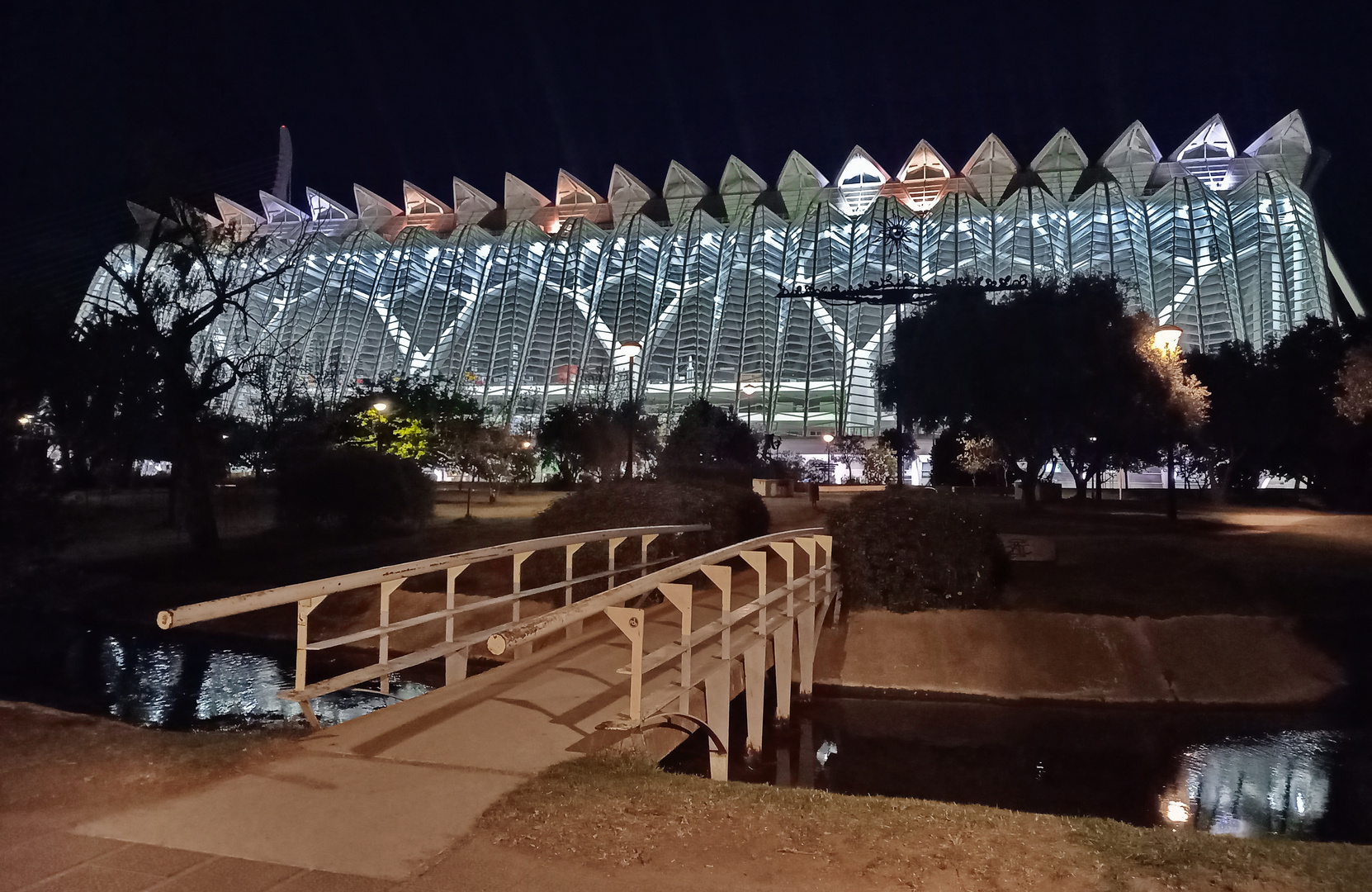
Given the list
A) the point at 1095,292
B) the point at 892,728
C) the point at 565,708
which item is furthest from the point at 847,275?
the point at 565,708

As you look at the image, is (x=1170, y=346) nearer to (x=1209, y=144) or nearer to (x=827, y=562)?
(x=827, y=562)

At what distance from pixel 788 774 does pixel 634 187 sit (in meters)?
83.6

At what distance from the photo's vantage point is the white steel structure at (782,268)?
64.2m


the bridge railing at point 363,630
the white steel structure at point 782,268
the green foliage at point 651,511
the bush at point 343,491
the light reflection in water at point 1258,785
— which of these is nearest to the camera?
the bridge railing at point 363,630

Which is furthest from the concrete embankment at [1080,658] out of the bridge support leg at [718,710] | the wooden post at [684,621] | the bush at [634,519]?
the wooden post at [684,621]

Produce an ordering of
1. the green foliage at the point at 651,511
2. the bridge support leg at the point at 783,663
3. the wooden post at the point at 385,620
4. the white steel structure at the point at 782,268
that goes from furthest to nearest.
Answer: the white steel structure at the point at 782,268
the green foliage at the point at 651,511
the bridge support leg at the point at 783,663
the wooden post at the point at 385,620

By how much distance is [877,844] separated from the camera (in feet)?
14.8

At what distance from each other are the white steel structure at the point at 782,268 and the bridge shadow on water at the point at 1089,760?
46401 mm

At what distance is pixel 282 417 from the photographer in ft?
96.3

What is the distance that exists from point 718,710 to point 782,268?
6585 cm

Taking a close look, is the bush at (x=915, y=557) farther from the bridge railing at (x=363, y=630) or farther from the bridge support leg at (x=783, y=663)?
the bridge railing at (x=363, y=630)

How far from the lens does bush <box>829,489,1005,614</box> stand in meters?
15.0

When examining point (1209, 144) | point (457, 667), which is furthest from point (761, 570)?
point (1209, 144)

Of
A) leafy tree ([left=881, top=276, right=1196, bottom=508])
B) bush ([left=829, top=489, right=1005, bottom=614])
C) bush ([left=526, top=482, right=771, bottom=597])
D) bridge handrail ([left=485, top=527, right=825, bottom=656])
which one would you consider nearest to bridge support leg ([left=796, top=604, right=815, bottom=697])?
bush ([left=829, top=489, right=1005, bottom=614])
